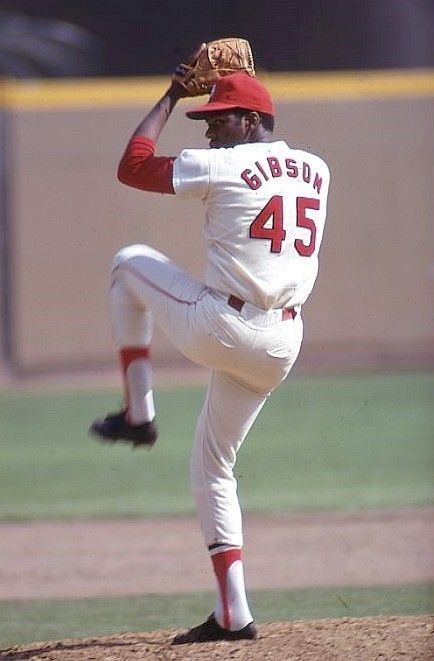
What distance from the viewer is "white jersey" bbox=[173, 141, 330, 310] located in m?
3.50

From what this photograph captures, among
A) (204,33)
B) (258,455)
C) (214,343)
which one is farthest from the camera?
(204,33)

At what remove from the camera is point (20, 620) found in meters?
4.71

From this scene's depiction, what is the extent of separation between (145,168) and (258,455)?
4880 millimetres

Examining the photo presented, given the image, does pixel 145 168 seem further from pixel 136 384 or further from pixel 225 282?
pixel 136 384

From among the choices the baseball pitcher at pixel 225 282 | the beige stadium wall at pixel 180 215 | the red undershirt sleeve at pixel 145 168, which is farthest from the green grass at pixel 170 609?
the beige stadium wall at pixel 180 215

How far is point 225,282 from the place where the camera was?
11.6 feet

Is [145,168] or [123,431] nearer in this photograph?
[145,168]

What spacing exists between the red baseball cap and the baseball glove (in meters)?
0.04

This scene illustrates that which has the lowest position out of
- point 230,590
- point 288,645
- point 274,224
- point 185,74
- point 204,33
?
point 288,645

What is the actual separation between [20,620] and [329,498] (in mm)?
2616

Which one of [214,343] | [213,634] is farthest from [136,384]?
[213,634]

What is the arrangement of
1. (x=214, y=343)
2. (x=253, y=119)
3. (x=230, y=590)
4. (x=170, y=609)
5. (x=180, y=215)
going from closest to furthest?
(x=214, y=343), (x=253, y=119), (x=230, y=590), (x=170, y=609), (x=180, y=215)

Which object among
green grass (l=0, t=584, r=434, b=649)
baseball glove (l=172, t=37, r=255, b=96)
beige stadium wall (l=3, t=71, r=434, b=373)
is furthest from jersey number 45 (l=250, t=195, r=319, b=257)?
beige stadium wall (l=3, t=71, r=434, b=373)

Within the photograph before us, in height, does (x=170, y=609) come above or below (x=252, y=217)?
below
